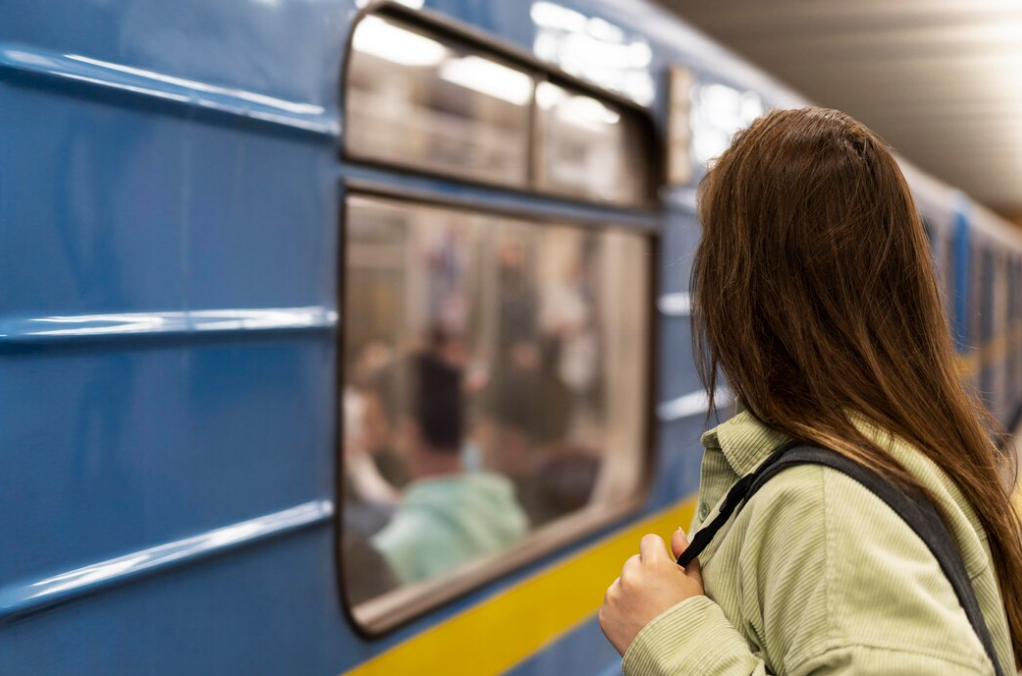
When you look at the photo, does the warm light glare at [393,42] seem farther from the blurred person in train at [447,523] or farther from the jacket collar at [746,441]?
the blurred person in train at [447,523]

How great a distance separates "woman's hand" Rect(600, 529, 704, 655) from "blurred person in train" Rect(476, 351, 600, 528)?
3.36 m

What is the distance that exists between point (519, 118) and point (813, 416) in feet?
5.05

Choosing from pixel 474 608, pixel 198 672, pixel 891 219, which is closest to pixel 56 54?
pixel 198 672

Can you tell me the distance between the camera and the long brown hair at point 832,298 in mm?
1042

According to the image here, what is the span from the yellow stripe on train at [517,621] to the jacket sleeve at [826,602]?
0.95 m

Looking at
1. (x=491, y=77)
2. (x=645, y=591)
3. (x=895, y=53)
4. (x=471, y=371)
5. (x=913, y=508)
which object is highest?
(x=895, y=53)

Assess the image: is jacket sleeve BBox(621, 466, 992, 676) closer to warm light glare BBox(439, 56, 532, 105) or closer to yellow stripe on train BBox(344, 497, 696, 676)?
yellow stripe on train BBox(344, 497, 696, 676)

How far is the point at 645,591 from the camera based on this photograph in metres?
1.11

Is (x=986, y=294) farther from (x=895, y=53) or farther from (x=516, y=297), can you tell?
(x=516, y=297)

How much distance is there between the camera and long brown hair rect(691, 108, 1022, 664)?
104 centimetres

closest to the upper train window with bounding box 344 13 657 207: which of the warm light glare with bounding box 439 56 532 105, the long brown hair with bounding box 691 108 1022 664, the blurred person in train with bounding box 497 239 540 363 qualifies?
the warm light glare with bounding box 439 56 532 105

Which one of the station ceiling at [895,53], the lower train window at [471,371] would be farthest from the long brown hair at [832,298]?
the station ceiling at [895,53]

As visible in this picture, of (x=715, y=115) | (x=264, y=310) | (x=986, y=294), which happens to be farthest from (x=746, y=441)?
(x=986, y=294)

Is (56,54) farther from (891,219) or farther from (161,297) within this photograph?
(891,219)
